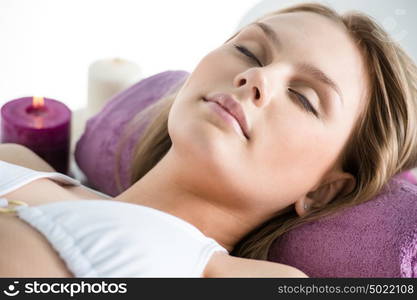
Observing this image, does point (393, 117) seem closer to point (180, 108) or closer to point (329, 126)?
point (329, 126)

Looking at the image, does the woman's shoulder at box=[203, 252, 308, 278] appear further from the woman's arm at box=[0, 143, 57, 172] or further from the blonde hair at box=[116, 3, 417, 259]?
the woman's arm at box=[0, 143, 57, 172]

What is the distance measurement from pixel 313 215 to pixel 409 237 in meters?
0.20

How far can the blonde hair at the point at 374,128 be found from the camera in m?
1.34

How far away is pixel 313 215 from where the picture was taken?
53.3 inches

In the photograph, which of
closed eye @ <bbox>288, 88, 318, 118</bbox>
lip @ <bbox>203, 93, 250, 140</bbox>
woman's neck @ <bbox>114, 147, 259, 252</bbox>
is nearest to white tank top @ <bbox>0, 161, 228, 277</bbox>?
woman's neck @ <bbox>114, 147, 259, 252</bbox>

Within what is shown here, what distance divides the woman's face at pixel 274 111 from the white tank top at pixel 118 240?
0.47 feet

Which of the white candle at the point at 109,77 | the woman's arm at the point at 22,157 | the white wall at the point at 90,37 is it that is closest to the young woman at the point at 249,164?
the woman's arm at the point at 22,157

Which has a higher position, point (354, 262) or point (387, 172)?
point (387, 172)

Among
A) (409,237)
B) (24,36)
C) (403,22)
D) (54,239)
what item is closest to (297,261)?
(409,237)

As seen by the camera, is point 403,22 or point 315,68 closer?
point 315,68

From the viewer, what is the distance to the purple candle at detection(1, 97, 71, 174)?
1637mm

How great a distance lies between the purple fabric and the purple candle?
6 centimetres

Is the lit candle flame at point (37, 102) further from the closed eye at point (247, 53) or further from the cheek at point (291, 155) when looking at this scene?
the cheek at point (291, 155)

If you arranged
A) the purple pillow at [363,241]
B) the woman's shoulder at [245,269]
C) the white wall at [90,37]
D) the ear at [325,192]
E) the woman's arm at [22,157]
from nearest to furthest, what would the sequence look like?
the woman's shoulder at [245,269] → the purple pillow at [363,241] → the ear at [325,192] → the woman's arm at [22,157] → the white wall at [90,37]
